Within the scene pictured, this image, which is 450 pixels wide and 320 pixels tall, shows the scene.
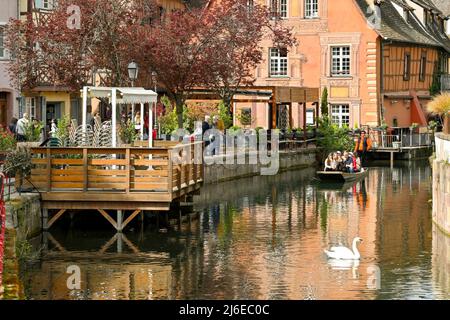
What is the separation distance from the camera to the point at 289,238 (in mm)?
31234

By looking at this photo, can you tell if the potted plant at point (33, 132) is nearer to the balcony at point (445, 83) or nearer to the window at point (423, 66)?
the window at point (423, 66)

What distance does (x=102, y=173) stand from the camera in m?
30.5

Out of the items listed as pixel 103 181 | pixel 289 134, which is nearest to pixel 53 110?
pixel 289 134

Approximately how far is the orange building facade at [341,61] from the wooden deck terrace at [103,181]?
35607 mm

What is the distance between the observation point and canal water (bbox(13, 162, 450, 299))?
23.7 metres

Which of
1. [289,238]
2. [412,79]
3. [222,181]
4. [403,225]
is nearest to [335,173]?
Result: [222,181]

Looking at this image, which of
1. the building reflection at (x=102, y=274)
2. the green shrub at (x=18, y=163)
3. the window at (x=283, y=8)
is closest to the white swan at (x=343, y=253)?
the building reflection at (x=102, y=274)

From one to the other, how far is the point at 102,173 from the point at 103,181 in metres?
0.21

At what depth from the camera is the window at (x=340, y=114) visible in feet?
223

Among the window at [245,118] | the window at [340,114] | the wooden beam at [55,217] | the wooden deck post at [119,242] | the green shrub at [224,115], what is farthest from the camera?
the window at [340,114]

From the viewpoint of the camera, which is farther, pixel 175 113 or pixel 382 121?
pixel 382 121

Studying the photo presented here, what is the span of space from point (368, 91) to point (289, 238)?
37.1 meters

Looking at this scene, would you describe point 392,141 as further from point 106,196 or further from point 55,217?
point 55,217
